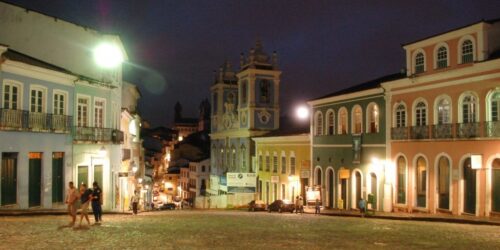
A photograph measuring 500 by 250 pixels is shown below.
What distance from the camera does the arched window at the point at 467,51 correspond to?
26.4m

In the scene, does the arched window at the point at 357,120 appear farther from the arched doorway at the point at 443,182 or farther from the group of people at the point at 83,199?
the group of people at the point at 83,199

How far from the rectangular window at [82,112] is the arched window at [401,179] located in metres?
17.5

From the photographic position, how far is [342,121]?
37844 mm

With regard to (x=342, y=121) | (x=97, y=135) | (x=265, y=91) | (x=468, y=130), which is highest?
(x=265, y=91)

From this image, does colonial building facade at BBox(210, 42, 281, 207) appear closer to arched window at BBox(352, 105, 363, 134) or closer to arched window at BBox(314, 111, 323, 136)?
arched window at BBox(314, 111, 323, 136)

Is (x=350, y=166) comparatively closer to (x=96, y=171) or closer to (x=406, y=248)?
(x=96, y=171)

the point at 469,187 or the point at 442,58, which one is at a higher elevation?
the point at 442,58

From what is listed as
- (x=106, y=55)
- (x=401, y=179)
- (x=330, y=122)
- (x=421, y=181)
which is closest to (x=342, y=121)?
(x=330, y=122)

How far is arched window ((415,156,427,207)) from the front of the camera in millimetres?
29188

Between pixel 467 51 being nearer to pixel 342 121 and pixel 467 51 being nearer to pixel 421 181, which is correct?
pixel 421 181

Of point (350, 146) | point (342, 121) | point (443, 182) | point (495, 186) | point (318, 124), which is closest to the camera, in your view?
point (495, 186)

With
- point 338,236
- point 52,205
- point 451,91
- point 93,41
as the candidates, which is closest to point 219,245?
point 338,236

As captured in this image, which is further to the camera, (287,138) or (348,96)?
(287,138)

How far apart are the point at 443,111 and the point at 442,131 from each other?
1.10 meters
